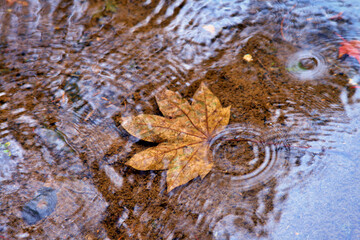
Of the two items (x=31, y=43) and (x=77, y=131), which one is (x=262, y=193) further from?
(x=31, y=43)

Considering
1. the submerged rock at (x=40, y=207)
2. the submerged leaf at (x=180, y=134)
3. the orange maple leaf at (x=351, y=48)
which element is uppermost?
the submerged rock at (x=40, y=207)

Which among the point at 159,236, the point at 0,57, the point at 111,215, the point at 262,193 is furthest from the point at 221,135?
the point at 0,57

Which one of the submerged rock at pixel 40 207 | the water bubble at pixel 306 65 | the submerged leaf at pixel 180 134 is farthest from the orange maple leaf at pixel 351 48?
the submerged rock at pixel 40 207

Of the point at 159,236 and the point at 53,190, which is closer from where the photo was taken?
the point at 159,236

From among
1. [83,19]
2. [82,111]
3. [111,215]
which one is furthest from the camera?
[83,19]

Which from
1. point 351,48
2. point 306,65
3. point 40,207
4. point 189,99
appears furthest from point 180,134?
point 351,48

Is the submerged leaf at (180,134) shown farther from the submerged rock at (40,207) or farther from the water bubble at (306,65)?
the water bubble at (306,65)

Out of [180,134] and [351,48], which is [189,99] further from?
[351,48]
